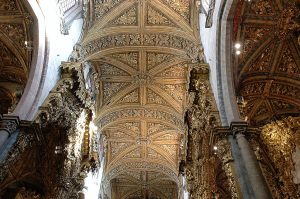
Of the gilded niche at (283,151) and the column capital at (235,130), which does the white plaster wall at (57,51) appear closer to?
the column capital at (235,130)

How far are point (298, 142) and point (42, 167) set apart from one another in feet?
27.7

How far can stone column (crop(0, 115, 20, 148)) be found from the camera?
820 cm

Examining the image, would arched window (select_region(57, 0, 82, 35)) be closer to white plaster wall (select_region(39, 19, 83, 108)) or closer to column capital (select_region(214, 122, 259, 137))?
white plaster wall (select_region(39, 19, 83, 108))

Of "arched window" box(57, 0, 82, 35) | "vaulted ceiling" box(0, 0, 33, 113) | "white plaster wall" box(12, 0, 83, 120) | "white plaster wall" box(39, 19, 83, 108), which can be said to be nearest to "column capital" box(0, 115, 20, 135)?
"white plaster wall" box(12, 0, 83, 120)

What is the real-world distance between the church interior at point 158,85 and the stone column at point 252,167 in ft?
0.09

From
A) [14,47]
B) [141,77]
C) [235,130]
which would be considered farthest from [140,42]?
[235,130]

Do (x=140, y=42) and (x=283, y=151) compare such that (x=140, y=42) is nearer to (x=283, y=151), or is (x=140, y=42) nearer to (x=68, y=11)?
(x=68, y=11)

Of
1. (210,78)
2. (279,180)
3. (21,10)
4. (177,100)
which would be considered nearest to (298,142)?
(279,180)

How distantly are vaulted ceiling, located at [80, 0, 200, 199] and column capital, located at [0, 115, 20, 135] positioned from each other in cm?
614

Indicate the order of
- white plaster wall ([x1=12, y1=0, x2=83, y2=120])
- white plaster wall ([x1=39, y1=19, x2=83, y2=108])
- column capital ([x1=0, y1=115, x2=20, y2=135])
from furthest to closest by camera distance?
1. white plaster wall ([x1=39, y1=19, x2=83, y2=108])
2. white plaster wall ([x1=12, y1=0, x2=83, y2=120])
3. column capital ([x1=0, y1=115, x2=20, y2=135])

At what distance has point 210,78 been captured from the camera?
1169cm

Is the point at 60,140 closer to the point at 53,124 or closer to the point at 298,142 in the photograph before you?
the point at 53,124

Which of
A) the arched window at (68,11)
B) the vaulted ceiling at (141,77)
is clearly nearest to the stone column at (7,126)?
the arched window at (68,11)

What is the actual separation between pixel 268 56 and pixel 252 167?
4880 millimetres
